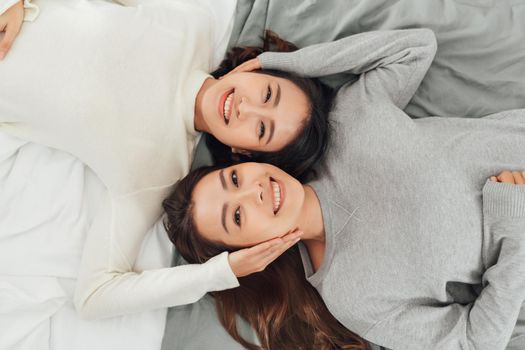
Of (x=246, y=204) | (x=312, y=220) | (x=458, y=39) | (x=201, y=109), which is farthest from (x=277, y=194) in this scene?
(x=458, y=39)

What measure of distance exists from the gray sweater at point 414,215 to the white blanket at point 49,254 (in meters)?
0.59

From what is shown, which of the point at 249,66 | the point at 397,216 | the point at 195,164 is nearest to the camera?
the point at 397,216

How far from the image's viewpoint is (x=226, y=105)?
65.1 inches

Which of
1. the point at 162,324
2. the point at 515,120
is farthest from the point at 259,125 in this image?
the point at 515,120

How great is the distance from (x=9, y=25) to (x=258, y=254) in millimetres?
1040

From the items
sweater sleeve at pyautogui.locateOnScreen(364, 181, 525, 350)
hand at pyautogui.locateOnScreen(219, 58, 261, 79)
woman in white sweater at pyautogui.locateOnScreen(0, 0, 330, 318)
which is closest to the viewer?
sweater sleeve at pyautogui.locateOnScreen(364, 181, 525, 350)

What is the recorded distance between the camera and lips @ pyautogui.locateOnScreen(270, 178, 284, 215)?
1520 millimetres

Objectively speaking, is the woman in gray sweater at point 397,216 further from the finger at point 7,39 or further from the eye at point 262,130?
the finger at point 7,39

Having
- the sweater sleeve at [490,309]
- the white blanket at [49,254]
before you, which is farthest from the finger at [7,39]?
the sweater sleeve at [490,309]

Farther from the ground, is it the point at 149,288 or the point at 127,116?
the point at 127,116

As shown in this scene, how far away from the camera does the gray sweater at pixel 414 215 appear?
1490 millimetres

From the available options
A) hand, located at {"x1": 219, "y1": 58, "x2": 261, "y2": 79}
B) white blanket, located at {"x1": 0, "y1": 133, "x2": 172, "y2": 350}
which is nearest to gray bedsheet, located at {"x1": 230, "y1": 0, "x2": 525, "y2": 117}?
hand, located at {"x1": 219, "y1": 58, "x2": 261, "y2": 79}

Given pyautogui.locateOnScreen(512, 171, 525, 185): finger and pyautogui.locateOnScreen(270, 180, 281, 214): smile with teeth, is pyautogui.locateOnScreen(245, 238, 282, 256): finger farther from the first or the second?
pyautogui.locateOnScreen(512, 171, 525, 185): finger

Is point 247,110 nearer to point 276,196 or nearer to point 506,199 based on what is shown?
point 276,196
